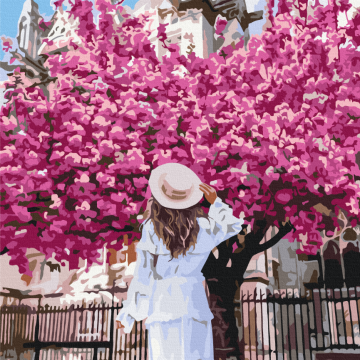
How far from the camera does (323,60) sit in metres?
4.28

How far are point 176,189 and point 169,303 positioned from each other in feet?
3.49

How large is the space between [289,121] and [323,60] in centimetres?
91

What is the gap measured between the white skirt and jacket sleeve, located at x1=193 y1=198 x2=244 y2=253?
27.5 inches

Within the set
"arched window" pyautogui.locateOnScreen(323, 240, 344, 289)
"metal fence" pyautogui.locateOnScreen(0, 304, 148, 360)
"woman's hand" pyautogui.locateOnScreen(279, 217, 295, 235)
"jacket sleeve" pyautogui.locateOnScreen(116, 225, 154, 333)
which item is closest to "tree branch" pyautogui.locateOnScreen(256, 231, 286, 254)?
"woman's hand" pyautogui.locateOnScreen(279, 217, 295, 235)

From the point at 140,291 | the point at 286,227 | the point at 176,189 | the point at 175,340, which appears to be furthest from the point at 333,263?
the point at 140,291

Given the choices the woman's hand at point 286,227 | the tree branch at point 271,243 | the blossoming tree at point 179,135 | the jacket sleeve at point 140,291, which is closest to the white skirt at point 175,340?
the jacket sleeve at point 140,291

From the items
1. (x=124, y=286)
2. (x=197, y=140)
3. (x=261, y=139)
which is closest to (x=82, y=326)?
(x=124, y=286)

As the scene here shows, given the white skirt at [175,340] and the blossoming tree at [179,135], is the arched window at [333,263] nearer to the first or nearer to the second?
the blossoming tree at [179,135]

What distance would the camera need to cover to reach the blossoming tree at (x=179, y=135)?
4145mm

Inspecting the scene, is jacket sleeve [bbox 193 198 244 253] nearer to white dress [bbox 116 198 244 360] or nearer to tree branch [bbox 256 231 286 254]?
white dress [bbox 116 198 244 360]

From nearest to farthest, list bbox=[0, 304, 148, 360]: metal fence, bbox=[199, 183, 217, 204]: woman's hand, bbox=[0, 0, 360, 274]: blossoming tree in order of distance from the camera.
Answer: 1. bbox=[199, 183, 217, 204]: woman's hand
2. bbox=[0, 0, 360, 274]: blossoming tree
3. bbox=[0, 304, 148, 360]: metal fence

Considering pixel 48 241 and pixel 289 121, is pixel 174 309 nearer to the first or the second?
pixel 48 241

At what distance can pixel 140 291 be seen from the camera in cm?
330

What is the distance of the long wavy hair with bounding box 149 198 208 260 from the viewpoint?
3410 mm
